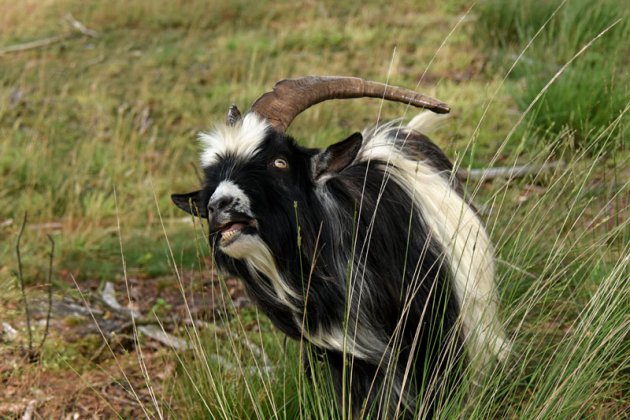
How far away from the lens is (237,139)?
354 centimetres

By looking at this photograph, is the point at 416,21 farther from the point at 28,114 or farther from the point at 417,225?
the point at 417,225

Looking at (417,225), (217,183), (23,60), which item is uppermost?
(217,183)

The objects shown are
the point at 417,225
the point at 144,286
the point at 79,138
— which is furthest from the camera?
the point at 79,138

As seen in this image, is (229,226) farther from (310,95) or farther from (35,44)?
(35,44)

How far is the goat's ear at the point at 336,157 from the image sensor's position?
138 inches

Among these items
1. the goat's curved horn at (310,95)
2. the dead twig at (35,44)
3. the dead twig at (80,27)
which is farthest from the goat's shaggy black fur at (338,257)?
the dead twig at (80,27)

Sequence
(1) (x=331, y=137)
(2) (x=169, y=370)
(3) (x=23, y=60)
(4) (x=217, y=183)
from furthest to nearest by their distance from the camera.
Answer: (3) (x=23, y=60), (1) (x=331, y=137), (2) (x=169, y=370), (4) (x=217, y=183)

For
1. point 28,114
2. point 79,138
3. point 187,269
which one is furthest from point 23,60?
point 187,269

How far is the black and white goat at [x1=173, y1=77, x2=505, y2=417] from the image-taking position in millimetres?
3383

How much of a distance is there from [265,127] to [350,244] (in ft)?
1.93

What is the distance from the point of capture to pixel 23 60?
1278 centimetres

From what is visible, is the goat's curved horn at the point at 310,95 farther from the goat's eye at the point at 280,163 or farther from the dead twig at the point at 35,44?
the dead twig at the point at 35,44

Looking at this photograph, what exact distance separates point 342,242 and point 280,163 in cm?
42

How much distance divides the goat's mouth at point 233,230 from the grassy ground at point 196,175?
251 millimetres
